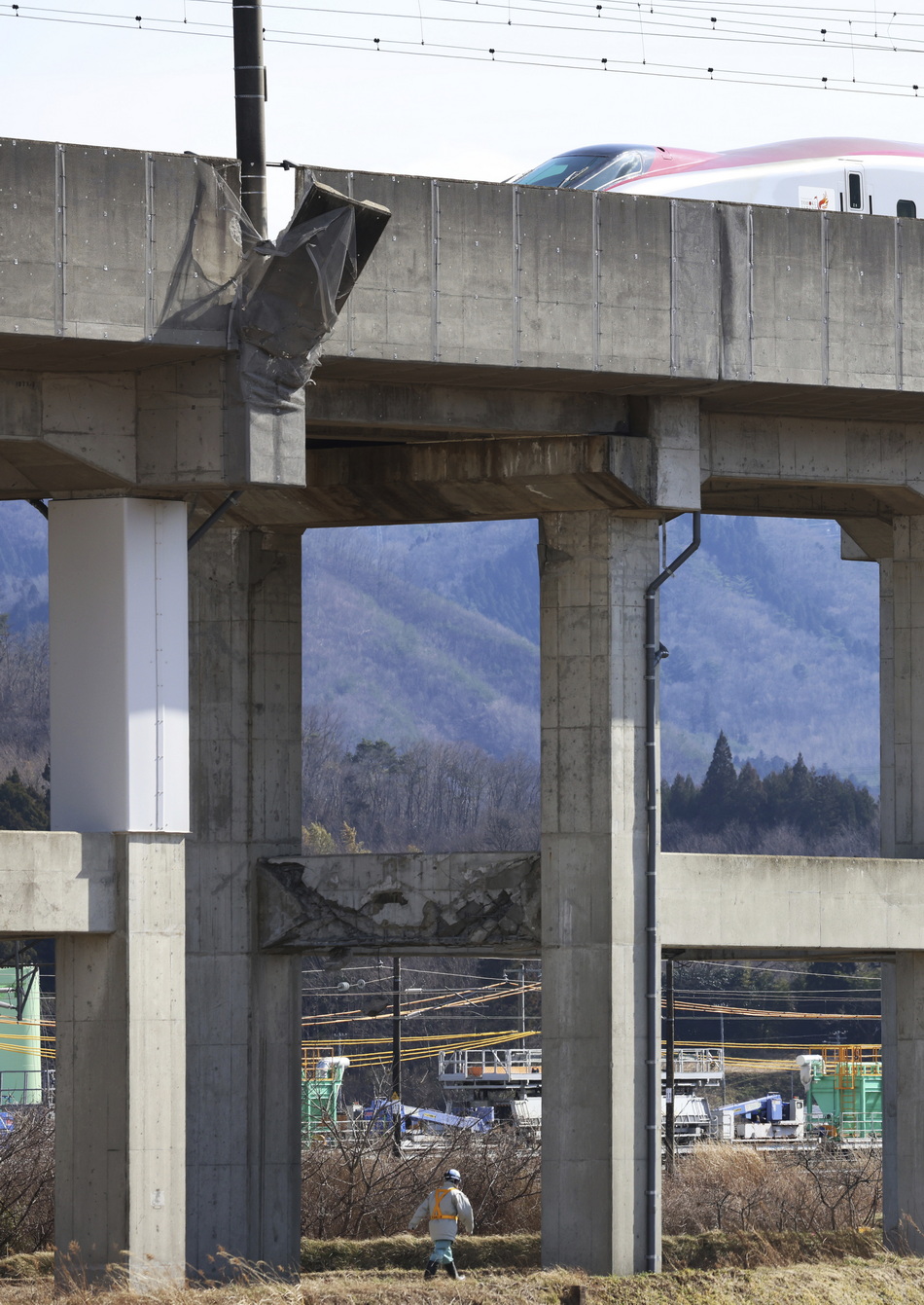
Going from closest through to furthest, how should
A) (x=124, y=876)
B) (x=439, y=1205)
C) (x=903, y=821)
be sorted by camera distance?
(x=124, y=876) → (x=439, y=1205) → (x=903, y=821)

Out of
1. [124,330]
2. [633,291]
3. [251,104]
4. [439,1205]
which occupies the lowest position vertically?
[439,1205]

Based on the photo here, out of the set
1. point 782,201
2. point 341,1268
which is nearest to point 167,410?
point 782,201

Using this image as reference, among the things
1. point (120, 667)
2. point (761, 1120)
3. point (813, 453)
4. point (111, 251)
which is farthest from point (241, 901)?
point (761, 1120)

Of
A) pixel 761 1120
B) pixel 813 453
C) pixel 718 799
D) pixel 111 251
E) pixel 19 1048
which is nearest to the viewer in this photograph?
pixel 111 251

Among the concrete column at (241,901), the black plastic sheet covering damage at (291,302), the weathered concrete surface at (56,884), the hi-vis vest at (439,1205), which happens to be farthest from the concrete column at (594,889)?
the weathered concrete surface at (56,884)

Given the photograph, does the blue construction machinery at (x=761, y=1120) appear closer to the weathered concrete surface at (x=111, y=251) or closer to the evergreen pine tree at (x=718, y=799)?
the weathered concrete surface at (x=111, y=251)

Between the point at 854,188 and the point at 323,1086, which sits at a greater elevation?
the point at 854,188

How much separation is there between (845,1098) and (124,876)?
53100 millimetres

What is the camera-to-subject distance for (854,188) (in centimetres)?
3003

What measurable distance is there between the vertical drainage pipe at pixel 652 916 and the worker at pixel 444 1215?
2495 millimetres

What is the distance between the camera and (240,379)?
73.5ft

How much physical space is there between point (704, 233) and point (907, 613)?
26.3ft

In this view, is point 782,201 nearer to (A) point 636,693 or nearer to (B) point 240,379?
(A) point 636,693

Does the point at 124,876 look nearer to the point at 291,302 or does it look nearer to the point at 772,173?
the point at 291,302
